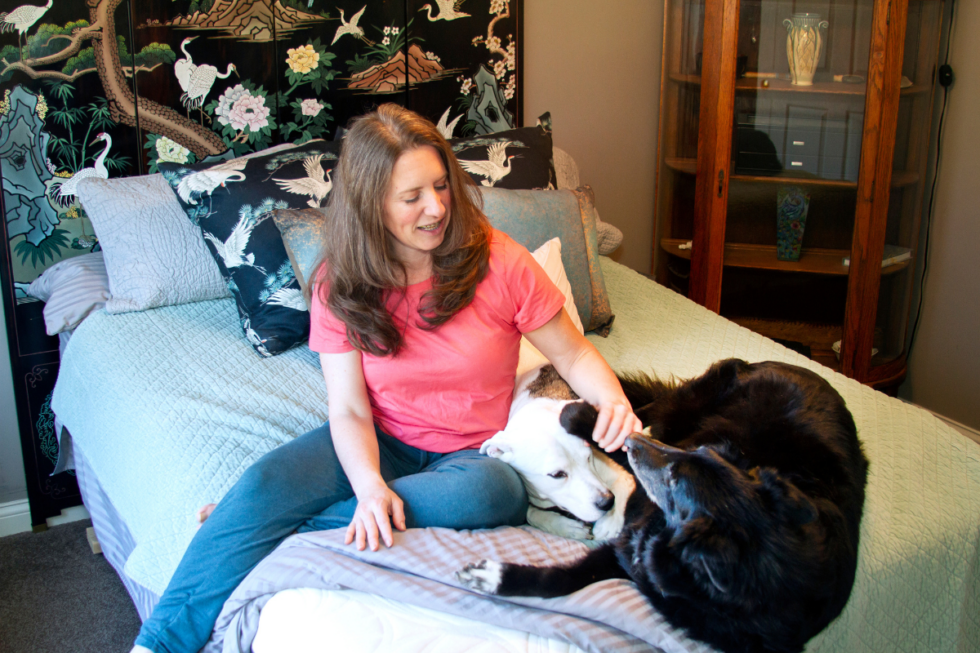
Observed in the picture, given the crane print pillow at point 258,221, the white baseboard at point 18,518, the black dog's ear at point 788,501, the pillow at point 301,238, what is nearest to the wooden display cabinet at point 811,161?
the crane print pillow at point 258,221

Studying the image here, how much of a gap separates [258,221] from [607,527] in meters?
1.23

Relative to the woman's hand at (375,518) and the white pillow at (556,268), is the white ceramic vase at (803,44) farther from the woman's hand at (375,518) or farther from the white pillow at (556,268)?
the woman's hand at (375,518)

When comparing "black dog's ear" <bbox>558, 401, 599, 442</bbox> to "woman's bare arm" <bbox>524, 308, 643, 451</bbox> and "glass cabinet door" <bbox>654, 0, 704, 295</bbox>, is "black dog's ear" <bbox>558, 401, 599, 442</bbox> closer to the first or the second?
"woman's bare arm" <bbox>524, 308, 643, 451</bbox>

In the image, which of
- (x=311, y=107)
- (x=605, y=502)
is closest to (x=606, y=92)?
(x=311, y=107)

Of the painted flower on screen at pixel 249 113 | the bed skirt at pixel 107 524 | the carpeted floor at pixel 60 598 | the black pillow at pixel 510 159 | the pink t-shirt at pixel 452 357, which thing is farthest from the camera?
the painted flower on screen at pixel 249 113

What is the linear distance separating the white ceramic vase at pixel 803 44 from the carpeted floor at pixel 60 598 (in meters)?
2.73

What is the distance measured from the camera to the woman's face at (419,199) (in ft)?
4.28

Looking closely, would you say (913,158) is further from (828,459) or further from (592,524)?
(592,524)

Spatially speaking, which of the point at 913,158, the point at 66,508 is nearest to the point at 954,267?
the point at 913,158

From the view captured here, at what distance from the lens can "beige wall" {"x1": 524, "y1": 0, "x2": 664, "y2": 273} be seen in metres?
2.92

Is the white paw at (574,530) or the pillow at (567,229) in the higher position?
the pillow at (567,229)

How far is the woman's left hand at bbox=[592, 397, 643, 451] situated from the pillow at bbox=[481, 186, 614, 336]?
747mm

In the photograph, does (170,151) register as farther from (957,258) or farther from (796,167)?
(957,258)

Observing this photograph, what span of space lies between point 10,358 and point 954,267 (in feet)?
10.4
